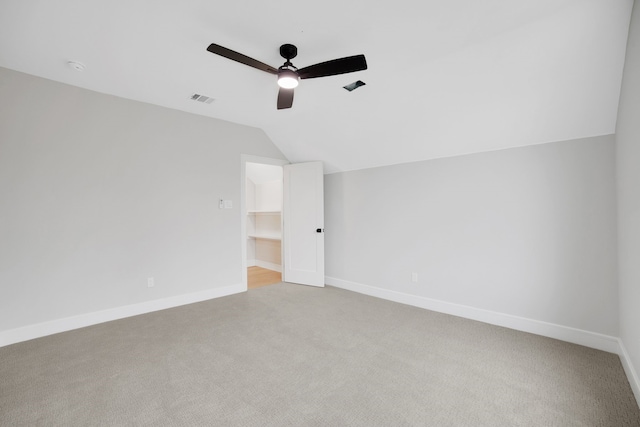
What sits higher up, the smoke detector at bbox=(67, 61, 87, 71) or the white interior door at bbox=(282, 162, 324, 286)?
the smoke detector at bbox=(67, 61, 87, 71)

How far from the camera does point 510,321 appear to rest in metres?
3.16

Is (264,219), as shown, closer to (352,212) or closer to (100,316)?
(352,212)

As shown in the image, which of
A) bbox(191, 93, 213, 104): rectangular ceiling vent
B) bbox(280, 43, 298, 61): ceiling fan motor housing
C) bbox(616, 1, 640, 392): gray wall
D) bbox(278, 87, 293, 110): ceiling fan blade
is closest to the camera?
bbox(616, 1, 640, 392): gray wall

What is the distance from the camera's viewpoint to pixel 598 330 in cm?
268

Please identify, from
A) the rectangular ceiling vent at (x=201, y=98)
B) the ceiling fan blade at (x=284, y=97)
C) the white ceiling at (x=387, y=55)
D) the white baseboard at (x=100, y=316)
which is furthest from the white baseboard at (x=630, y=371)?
the rectangular ceiling vent at (x=201, y=98)

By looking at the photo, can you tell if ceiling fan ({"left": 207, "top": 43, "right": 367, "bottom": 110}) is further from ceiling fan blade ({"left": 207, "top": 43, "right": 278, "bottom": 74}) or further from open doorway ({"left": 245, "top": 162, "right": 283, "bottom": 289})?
open doorway ({"left": 245, "top": 162, "right": 283, "bottom": 289})

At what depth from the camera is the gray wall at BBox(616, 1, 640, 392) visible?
179cm

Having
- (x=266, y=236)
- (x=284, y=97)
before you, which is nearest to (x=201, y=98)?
(x=284, y=97)

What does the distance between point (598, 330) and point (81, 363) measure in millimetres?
4697

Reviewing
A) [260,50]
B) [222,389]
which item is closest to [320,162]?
[260,50]

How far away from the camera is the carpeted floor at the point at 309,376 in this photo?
1806 mm

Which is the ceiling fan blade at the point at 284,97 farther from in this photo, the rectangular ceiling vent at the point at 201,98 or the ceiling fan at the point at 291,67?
the rectangular ceiling vent at the point at 201,98

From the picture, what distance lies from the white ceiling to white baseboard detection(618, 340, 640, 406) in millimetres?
1950

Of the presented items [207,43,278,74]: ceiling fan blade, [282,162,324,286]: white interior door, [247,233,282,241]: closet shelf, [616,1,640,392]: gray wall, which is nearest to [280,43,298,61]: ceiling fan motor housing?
[207,43,278,74]: ceiling fan blade
